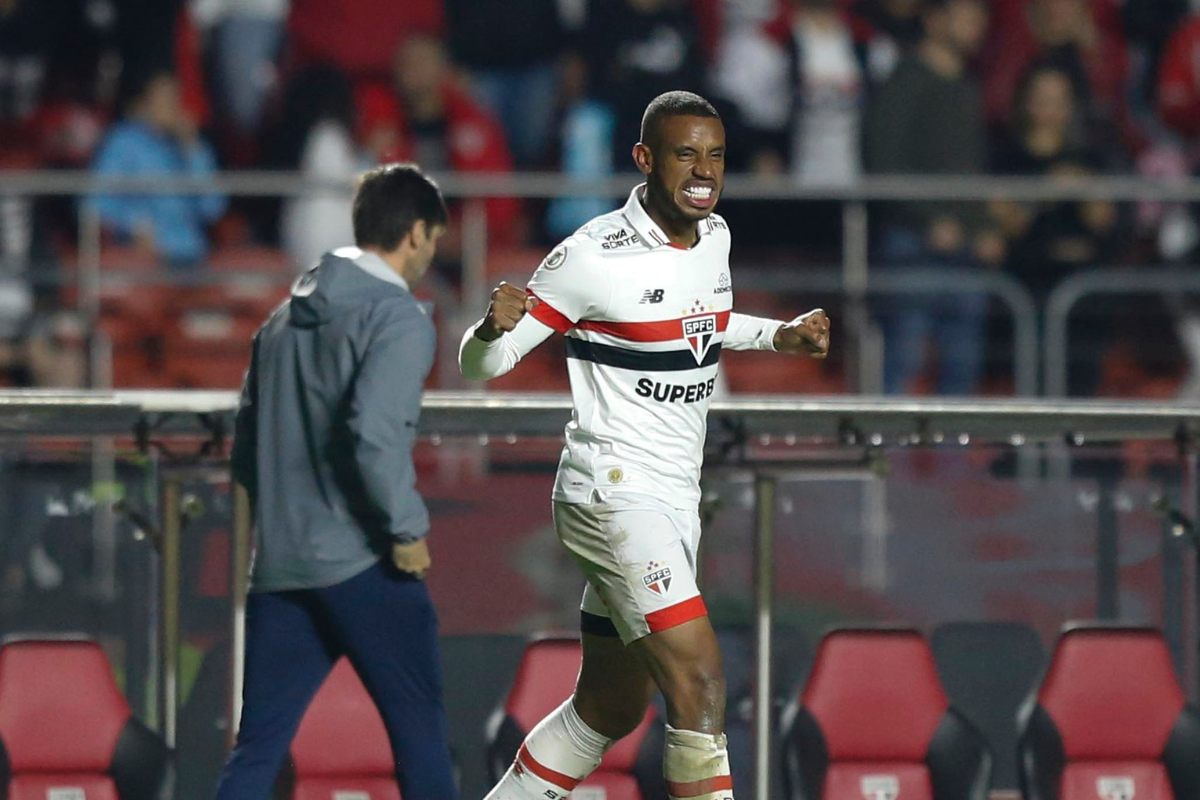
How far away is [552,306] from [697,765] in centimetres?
111

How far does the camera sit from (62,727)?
603 cm

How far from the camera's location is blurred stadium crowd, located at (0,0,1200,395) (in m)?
Result: 9.66

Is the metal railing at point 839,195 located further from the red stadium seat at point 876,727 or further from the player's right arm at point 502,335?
the player's right arm at point 502,335

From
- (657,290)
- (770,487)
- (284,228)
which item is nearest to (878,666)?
(770,487)

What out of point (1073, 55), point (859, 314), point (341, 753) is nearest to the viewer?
point (341, 753)

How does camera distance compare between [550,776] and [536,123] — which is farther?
[536,123]

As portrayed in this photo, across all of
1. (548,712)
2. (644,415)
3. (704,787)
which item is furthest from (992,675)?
(644,415)

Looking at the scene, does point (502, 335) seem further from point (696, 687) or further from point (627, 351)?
point (696, 687)

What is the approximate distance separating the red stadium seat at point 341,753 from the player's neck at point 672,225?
1990 millimetres

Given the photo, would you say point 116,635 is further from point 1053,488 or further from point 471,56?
point 471,56

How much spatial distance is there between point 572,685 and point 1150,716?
1.82 meters

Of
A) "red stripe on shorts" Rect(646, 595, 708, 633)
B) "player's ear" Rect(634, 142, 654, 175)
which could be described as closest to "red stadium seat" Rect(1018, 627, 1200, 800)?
"red stripe on shorts" Rect(646, 595, 708, 633)

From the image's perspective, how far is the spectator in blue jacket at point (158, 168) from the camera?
977cm

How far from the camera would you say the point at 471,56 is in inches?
419
